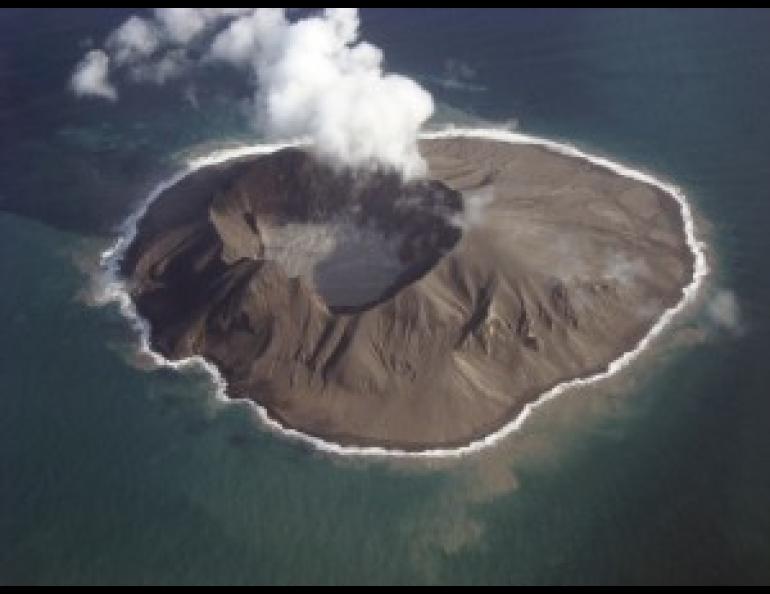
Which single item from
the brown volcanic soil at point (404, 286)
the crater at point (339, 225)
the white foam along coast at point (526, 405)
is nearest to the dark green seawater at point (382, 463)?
the white foam along coast at point (526, 405)

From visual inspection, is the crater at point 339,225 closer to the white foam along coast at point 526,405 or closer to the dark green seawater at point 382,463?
the white foam along coast at point 526,405

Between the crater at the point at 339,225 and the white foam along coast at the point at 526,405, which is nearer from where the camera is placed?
the white foam along coast at the point at 526,405

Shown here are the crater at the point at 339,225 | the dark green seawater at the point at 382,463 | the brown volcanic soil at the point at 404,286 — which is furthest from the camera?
the crater at the point at 339,225

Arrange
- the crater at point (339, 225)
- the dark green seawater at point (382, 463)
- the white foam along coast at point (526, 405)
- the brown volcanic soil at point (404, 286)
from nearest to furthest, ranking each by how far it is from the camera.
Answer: the dark green seawater at point (382, 463), the white foam along coast at point (526, 405), the brown volcanic soil at point (404, 286), the crater at point (339, 225)

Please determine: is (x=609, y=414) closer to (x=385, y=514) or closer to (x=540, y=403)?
(x=540, y=403)

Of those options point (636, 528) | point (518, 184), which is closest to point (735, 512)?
point (636, 528)

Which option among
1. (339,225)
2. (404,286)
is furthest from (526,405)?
(339,225)
